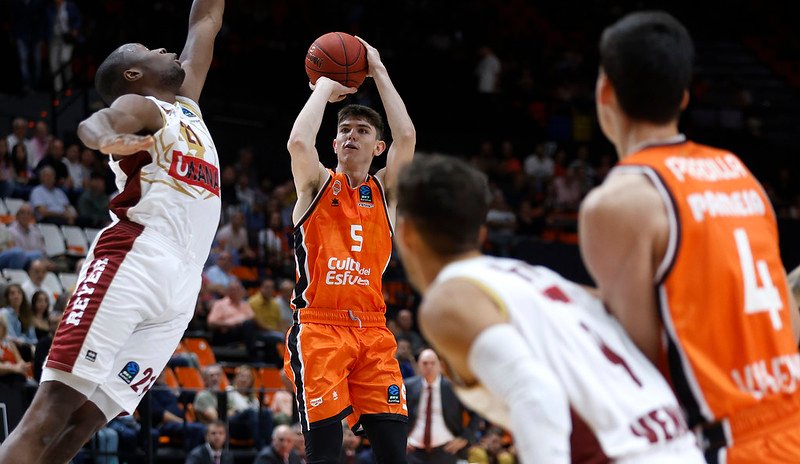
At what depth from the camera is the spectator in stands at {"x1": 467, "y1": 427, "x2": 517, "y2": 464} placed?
523 inches

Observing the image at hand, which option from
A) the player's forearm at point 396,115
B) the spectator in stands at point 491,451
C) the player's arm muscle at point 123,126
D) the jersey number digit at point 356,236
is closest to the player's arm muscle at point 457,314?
the player's arm muscle at point 123,126

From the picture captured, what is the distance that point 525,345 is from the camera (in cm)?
293

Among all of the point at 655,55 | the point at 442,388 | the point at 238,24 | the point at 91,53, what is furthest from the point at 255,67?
the point at 655,55

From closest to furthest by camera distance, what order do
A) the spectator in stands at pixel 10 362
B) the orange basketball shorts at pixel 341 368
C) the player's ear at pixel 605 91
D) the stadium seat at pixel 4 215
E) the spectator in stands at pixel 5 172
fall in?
the player's ear at pixel 605 91, the orange basketball shorts at pixel 341 368, the spectator in stands at pixel 10 362, the stadium seat at pixel 4 215, the spectator in stands at pixel 5 172

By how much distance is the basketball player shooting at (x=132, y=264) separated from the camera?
521 cm

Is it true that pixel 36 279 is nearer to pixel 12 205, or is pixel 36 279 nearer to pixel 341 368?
pixel 12 205

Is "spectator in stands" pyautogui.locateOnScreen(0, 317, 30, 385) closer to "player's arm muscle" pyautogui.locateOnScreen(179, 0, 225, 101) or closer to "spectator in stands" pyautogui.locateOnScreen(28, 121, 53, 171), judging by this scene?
Answer: "player's arm muscle" pyautogui.locateOnScreen(179, 0, 225, 101)

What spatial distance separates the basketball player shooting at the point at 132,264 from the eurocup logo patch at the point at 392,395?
1.34 meters

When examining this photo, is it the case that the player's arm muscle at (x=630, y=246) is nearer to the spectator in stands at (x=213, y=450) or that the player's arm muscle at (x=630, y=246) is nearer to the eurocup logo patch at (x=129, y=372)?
the eurocup logo patch at (x=129, y=372)

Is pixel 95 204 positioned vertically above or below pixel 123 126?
below

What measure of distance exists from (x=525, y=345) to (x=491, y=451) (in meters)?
11.1

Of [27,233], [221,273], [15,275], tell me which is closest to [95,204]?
[27,233]

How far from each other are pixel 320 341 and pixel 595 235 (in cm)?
348

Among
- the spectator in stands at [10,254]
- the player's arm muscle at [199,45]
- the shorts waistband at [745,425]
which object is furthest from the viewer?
the spectator in stands at [10,254]
